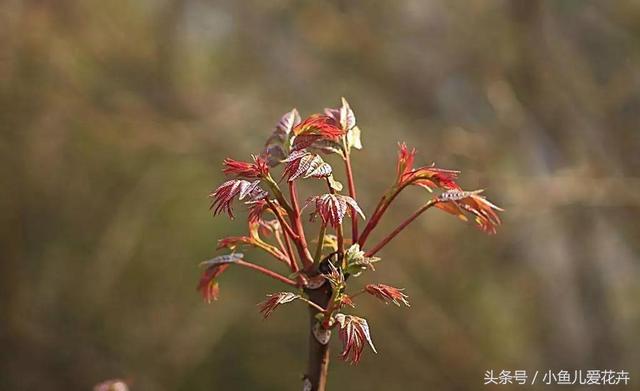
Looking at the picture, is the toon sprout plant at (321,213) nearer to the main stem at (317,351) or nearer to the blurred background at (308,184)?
the main stem at (317,351)

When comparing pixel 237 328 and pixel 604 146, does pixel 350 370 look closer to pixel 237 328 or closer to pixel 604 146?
pixel 237 328

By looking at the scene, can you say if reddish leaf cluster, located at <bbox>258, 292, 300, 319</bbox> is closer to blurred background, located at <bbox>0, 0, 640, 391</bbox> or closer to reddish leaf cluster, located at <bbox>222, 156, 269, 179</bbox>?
reddish leaf cluster, located at <bbox>222, 156, 269, 179</bbox>

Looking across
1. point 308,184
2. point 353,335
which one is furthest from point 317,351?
point 308,184

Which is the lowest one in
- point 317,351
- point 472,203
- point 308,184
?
point 317,351

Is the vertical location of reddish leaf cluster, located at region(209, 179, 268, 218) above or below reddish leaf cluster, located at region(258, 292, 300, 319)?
above

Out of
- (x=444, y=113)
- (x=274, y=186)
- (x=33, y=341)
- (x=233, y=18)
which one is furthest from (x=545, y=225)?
(x=274, y=186)

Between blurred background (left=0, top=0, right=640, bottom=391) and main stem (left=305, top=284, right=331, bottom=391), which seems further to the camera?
blurred background (left=0, top=0, right=640, bottom=391)

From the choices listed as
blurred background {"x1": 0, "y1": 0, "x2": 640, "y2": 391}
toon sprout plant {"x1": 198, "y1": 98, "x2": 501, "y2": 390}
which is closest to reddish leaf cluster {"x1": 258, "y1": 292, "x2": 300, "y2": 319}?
toon sprout plant {"x1": 198, "y1": 98, "x2": 501, "y2": 390}

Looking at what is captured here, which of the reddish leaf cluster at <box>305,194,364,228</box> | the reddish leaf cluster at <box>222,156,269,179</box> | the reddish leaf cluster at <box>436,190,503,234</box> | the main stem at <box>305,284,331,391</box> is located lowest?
the main stem at <box>305,284,331,391</box>

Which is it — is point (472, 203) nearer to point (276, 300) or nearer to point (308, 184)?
point (276, 300)

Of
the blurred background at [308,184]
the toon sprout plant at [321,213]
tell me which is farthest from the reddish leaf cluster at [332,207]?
the blurred background at [308,184]
